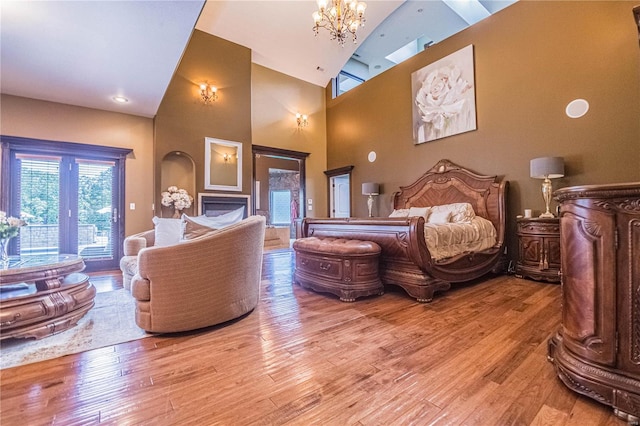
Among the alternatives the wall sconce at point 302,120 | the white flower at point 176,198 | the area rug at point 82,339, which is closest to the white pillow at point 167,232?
the area rug at point 82,339

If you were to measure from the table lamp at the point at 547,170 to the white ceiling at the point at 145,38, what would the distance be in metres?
4.48

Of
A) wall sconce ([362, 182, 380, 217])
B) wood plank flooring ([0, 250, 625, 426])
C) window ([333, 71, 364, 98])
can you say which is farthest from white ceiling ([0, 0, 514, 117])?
wall sconce ([362, 182, 380, 217])

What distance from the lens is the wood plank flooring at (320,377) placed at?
123 cm

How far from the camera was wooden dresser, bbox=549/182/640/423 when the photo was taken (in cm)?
118

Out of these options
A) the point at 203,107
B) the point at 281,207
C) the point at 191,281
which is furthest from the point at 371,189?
the point at 281,207

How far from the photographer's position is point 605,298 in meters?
1.25

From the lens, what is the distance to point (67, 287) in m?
2.30

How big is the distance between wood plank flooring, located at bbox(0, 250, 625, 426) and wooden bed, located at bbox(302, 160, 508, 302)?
0.57m

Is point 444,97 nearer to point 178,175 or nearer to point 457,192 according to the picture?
point 457,192

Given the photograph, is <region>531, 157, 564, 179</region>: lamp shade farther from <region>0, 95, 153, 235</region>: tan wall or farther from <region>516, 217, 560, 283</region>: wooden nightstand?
<region>0, 95, 153, 235</region>: tan wall

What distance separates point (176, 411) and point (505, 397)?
157cm

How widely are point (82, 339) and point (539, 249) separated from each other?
501 centimetres

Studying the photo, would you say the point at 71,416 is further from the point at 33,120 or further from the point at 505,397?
the point at 33,120

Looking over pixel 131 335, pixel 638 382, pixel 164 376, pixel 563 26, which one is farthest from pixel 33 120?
pixel 563 26
